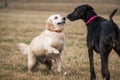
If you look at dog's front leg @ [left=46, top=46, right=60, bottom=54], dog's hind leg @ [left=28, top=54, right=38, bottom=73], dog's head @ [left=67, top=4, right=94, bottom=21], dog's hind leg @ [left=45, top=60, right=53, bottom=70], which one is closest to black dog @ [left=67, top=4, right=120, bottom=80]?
dog's head @ [left=67, top=4, right=94, bottom=21]

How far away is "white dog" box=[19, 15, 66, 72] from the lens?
8789 mm

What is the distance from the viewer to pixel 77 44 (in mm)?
14336

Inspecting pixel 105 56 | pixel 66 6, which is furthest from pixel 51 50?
pixel 66 6

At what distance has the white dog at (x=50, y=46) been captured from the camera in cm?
879

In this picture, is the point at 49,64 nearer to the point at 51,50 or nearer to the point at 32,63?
the point at 32,63

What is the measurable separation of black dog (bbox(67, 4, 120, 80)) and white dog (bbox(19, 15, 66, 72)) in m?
0.79

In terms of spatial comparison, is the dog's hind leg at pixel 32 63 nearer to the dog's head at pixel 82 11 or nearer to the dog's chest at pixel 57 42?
the dog's chest at pixel 57 42

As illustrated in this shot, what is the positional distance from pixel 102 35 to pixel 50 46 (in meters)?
1.85

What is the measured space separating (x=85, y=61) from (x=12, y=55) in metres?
2.43

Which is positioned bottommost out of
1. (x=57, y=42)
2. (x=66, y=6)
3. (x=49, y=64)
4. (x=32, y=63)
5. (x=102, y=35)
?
(x=66, y=6)

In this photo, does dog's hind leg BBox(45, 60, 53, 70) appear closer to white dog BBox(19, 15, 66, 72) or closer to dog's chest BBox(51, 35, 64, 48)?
white dog BBox(19, 15, 66, 72)

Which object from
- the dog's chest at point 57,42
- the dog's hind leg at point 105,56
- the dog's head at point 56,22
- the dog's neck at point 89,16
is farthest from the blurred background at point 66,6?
the dog's hind leg at point 105,56

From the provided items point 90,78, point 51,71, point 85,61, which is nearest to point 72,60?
point 85,61

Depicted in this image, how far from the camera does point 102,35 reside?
7.27 metres
